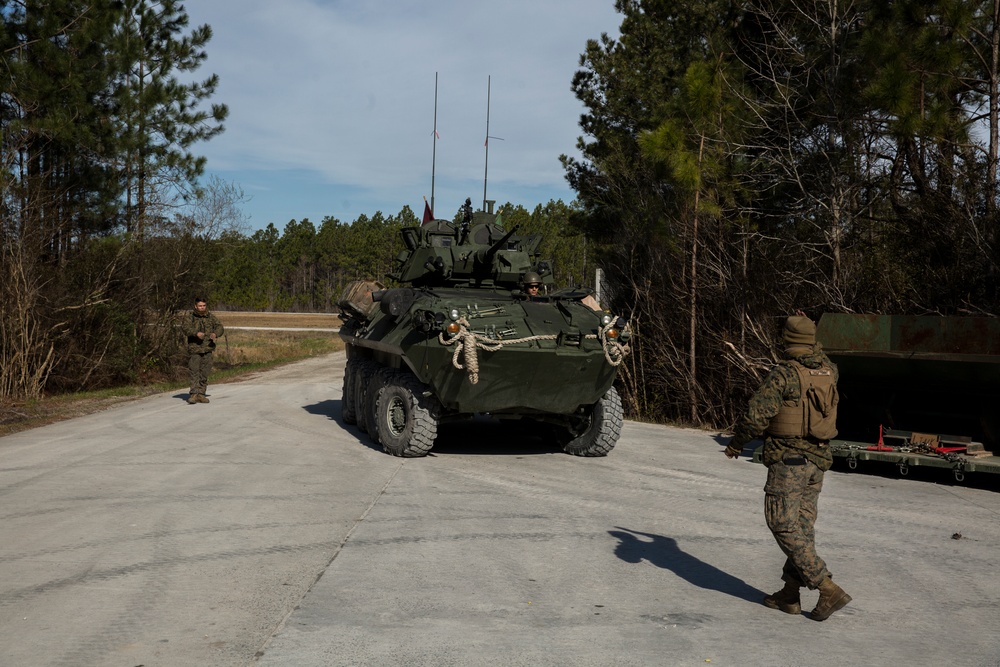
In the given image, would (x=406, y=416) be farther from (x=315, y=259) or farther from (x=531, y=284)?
(x=315, y=259)

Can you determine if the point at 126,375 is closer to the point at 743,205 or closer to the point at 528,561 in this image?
the point at 743,205

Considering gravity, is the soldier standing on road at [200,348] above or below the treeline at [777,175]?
below

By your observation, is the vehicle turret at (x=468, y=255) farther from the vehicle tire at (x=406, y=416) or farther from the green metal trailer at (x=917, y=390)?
the green metal trailer at (x=917, y=390)

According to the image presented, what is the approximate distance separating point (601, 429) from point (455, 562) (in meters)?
4.67

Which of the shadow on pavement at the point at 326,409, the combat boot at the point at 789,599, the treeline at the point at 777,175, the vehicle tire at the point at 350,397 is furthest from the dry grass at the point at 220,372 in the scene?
the combat boot at the point at 789,599

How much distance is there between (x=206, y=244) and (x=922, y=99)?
16.1 metres

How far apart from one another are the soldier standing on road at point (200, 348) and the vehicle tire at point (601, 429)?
692 centimetres

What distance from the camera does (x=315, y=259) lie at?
86.0m

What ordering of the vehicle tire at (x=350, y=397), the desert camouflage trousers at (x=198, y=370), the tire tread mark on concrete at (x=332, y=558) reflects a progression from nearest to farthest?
the tire tread mark on concrete at (x=332, y=558)
the vehicle tire at (x=350, y=397)
the desert camouflage trousers at (x=198, y=370)

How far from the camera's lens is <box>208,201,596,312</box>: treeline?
208 ft

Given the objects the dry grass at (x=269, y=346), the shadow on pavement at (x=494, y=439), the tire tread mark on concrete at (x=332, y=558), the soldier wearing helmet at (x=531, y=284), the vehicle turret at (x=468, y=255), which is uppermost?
the vehicle turret at (x=468, y=255)

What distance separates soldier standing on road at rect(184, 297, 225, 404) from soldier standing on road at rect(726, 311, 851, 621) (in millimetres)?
11408

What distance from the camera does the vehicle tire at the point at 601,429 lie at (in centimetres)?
1033

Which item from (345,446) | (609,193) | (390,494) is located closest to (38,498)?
(390,494)
